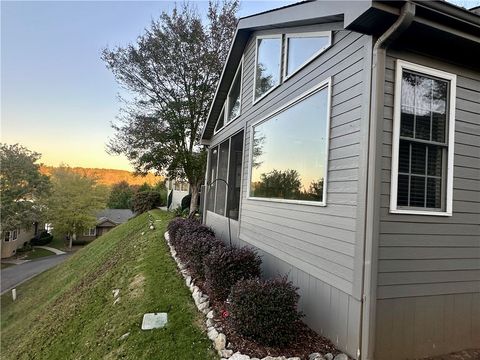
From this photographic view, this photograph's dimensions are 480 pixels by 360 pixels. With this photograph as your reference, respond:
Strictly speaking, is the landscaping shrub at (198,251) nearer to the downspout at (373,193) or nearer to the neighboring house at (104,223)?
the downspout at (373,193)

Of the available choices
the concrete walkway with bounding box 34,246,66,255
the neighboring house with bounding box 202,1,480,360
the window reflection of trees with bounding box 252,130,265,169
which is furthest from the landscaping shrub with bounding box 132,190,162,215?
the neighboring house with bounding box 202,1,480,360

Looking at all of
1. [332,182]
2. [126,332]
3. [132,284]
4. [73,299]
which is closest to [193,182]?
[73,299]

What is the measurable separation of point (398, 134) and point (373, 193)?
0.68 m

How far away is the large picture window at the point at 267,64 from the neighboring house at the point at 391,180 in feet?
4.67

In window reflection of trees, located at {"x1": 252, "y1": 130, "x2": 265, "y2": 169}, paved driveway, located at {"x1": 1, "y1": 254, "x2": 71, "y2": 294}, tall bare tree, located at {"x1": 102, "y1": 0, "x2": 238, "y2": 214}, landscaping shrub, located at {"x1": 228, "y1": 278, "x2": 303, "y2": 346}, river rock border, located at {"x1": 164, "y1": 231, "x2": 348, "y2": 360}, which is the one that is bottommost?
paved driveway, located at {"x1": 1, "y1": 254, "x2": 71, "y2": 294}

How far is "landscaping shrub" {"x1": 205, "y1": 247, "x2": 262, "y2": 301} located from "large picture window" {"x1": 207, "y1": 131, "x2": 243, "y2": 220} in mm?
2700

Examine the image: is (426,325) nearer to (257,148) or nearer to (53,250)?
(257,148)

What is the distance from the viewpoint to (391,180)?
3.11m

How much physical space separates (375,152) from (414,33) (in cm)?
125

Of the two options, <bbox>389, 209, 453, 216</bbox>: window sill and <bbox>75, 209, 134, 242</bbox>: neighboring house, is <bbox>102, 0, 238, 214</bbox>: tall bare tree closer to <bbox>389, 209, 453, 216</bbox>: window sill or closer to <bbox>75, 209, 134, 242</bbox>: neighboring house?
<bbox>389, 209, 453, 216</bbox>: window sill

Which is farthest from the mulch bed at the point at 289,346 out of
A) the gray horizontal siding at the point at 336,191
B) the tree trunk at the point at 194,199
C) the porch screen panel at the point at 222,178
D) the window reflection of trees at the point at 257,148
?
the tree trunk at the point at 194,199

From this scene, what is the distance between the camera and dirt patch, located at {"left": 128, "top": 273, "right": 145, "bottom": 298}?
5933 millimetres

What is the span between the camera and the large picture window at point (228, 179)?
312 inches

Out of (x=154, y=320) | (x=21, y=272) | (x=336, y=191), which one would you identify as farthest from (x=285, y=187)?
(x=21, y=272)
